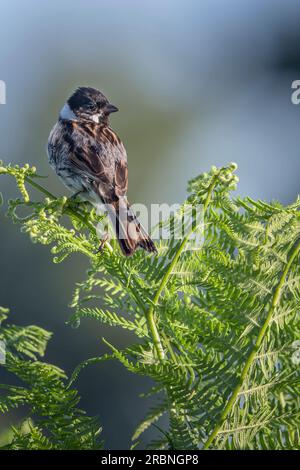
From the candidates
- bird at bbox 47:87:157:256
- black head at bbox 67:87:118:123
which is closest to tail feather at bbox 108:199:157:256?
bird at bbox 47:87:157:256

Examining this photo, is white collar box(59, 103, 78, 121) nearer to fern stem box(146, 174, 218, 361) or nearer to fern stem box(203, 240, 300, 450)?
fern stem box(146, 174, 218, 361)

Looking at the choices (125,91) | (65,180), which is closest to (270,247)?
(65,180)

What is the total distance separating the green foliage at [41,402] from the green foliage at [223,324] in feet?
0.19

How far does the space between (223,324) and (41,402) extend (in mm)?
184

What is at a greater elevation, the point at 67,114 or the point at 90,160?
the point at 67,114

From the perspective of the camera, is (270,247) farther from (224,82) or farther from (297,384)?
(224,82)

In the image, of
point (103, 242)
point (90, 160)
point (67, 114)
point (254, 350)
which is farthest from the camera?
point (67, 114)

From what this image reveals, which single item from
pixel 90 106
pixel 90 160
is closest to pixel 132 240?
pixel 90 160

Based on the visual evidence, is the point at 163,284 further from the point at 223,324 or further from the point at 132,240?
the point at 132,240

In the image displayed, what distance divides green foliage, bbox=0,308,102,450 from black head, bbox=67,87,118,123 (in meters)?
2.54

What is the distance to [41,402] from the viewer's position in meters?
0.72

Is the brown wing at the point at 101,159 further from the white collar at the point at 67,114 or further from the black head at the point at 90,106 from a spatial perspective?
the black head at the point at 90,106

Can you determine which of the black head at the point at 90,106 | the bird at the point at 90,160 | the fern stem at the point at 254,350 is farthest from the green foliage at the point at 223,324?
the black head at the point at 90,106

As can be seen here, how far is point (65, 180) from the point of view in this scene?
2.60 metres
